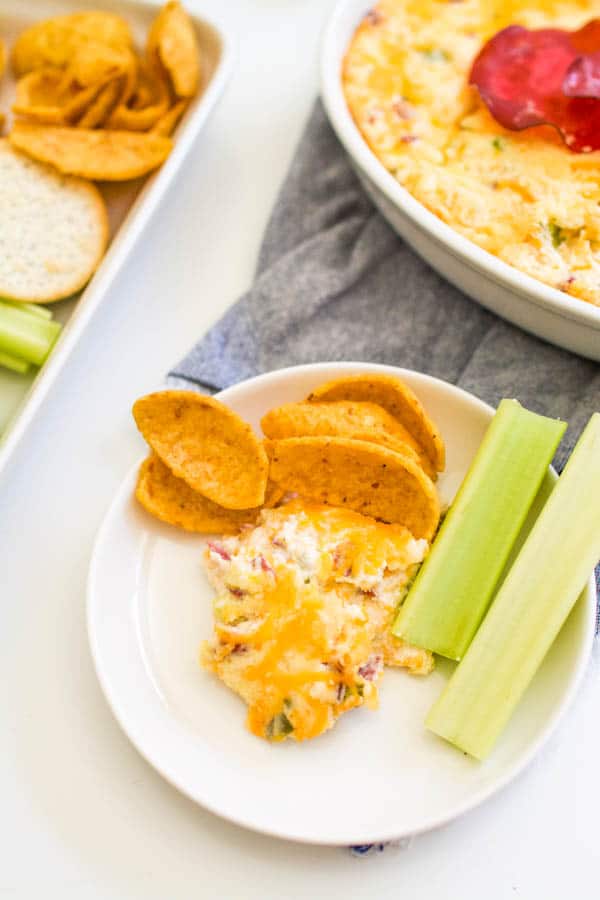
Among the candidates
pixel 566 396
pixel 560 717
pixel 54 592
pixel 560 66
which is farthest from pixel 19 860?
pixel 560 66

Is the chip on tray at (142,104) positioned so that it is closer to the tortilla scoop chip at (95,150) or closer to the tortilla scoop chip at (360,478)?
the tortilla scoop chip at (95,150)

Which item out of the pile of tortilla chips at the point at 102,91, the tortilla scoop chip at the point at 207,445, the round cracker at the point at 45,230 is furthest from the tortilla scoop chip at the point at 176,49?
the tortilla scoop chip at the point at 207,445

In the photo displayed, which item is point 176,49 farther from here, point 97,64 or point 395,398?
point 395,398

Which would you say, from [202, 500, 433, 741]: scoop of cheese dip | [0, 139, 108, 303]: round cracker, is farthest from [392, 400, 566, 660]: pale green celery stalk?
[0, 139, 108, 303]: round cracker

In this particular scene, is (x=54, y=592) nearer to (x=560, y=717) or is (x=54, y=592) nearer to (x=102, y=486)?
(x=102, y=486)

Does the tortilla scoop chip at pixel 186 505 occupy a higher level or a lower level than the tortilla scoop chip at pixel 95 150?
lower

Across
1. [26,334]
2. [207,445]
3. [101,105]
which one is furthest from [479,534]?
[101,105]

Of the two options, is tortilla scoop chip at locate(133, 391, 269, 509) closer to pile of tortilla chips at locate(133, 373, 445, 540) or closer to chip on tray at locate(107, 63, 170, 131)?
pile of tortilla chips at locate(133, 373, 445, 540)
